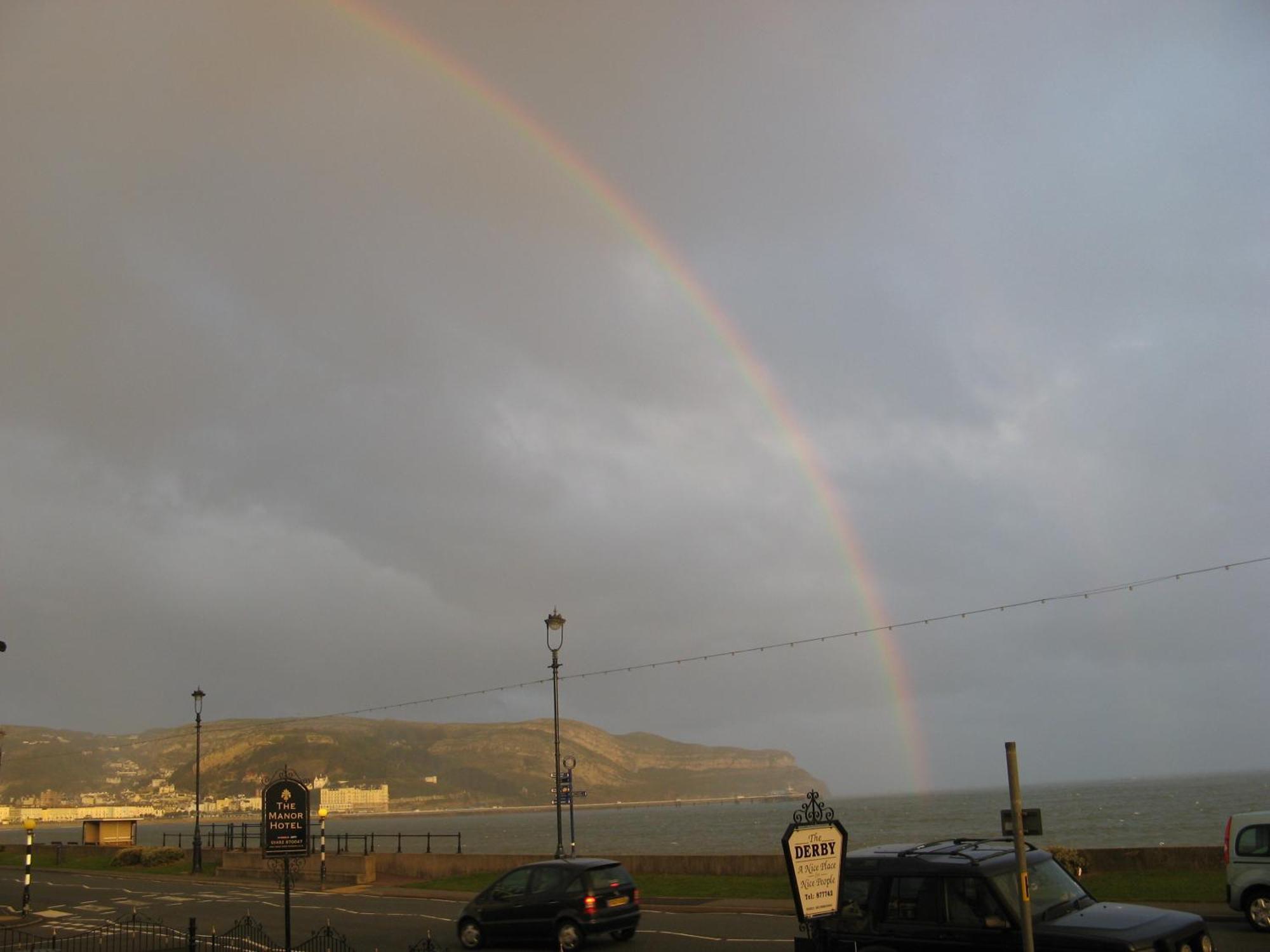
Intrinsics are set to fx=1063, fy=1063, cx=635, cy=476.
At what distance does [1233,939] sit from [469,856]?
25.9 meters

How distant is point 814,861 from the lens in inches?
402

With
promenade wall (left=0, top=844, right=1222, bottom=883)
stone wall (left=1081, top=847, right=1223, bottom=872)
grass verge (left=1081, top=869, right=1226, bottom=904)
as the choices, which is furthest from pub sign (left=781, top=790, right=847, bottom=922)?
stone wall (left=1081, top=847, right=1223, bottom=872)

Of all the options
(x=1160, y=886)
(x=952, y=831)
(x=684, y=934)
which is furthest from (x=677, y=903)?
(x=952, y=831)

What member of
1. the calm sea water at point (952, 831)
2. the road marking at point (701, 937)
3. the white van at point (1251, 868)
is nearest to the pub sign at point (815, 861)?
the road marking at point (701, 937)

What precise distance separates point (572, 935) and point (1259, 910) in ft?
36.1

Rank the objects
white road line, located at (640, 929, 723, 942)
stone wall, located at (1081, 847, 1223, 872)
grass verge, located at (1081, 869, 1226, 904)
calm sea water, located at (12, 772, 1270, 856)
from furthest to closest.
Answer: calm sea water, located at (12, 772, 1270, 856) → stone wall, located at (1081, 847, 1223, 872) → grass verge, located at (1081, 869, 1226, 904) → white road line, located at (640, 929, 723, 942)

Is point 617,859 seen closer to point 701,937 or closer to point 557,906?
point 701,937

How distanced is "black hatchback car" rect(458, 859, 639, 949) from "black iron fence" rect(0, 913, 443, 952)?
3.24 feet

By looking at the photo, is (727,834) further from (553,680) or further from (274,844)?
(274,844)

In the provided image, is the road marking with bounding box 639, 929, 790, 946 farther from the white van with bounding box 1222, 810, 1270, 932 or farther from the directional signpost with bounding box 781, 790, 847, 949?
the directional signpost with bounding box 781, 790, 847, 949

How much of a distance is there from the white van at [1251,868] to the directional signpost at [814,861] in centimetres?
1016

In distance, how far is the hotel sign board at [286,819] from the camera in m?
16.0

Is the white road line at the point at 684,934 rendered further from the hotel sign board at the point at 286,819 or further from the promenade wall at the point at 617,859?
the hotel sign board at the point at 286,819

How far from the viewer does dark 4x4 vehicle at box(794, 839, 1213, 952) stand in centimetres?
988
